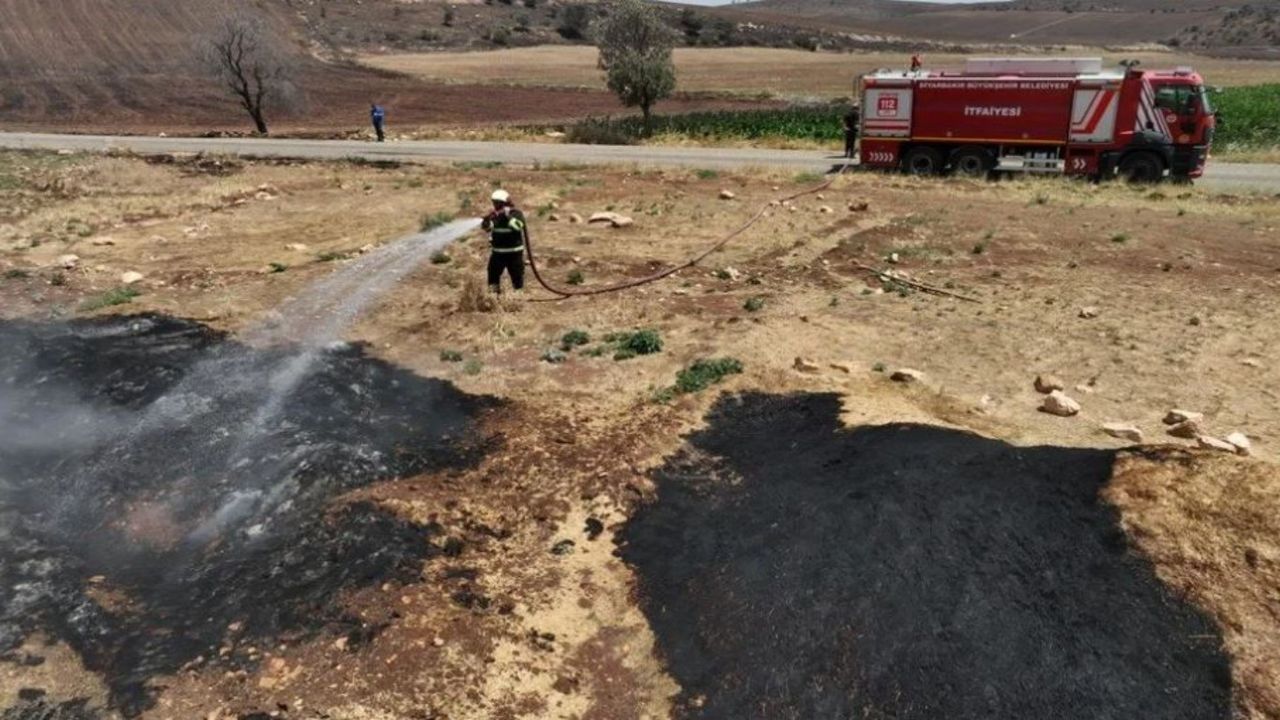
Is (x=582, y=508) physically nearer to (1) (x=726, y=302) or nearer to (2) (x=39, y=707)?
(2) (x=39, y=707)

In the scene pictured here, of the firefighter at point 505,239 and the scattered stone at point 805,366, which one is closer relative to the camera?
the scattered stone at point 805,366

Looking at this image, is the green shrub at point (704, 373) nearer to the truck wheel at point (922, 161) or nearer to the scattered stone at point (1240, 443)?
the scattered stone at point (1240, 443)

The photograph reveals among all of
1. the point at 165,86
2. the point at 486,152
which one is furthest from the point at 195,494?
the point at 165,86

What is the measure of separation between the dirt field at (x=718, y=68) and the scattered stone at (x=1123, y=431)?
48.8 m

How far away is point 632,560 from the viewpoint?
7176mm

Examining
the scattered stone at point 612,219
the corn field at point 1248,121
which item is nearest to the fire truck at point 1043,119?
the corn field at point 1248,121

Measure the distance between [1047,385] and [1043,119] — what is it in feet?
53.1

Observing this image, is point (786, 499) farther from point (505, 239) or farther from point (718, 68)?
point (718, 68)

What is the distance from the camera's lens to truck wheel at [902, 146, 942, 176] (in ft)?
81.8

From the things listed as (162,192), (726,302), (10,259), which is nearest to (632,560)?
(726,302)

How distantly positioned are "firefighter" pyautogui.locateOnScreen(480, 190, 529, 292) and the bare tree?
28.0 m

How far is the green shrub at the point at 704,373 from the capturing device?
10.1m

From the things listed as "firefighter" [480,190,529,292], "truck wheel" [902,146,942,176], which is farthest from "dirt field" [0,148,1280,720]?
"truck wheel" [902,146,942,176]

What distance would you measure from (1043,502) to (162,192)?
23385mm
